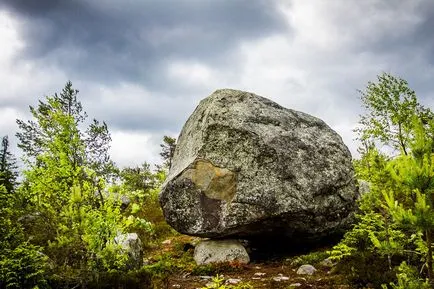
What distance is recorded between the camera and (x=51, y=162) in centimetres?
870

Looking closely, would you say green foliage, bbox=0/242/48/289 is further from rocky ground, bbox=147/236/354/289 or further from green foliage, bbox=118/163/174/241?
rocky ground, bbox=147/236/354/289

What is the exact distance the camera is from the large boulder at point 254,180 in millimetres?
13156

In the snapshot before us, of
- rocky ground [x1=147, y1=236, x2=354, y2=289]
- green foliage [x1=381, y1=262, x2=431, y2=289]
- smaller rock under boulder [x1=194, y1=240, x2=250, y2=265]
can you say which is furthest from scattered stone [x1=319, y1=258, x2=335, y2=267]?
green foliage [x1=381, y1=262, x2=431, y2=289]

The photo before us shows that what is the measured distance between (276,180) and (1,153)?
41.6 m

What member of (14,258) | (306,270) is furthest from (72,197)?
(306,270)

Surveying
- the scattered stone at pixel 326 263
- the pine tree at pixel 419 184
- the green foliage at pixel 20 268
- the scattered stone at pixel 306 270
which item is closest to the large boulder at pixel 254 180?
the scattered stone at pixel 326 263

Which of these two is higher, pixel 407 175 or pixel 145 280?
pixel 407 175

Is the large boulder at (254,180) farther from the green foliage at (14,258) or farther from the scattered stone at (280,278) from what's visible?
the green foliage at (14,258)

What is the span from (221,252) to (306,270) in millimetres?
3184

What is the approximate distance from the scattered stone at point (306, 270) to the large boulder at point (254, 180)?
202cm

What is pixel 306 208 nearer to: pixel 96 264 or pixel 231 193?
pixel 231 193

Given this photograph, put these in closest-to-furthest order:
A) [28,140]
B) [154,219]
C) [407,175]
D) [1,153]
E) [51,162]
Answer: [407,175] → [51,162] → [154,219] → [28,140] → [1,153]

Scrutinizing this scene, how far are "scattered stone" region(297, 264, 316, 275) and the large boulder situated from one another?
202cm

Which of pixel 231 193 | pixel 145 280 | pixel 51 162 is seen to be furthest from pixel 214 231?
pixel 51 162
